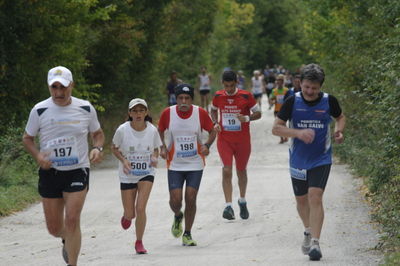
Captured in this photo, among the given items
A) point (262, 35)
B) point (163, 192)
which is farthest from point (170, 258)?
point (262, 35)

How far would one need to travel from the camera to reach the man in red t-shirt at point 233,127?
13.3 meters

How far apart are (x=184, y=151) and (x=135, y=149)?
2.91 ft

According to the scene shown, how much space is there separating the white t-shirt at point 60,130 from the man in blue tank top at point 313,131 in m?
2.26

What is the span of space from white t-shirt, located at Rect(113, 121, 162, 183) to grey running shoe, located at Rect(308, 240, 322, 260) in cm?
217

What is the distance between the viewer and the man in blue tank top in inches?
370

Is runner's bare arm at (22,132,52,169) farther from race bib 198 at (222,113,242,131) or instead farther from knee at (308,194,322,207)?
race bib 198 at (222,113,242,131)

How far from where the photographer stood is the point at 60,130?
8367mm

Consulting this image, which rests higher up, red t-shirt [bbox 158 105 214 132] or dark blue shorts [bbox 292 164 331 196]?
red t-shirt [bbox 158 105 214 132]

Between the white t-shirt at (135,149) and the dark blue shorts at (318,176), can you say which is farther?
the white t-shirt at (135,149)

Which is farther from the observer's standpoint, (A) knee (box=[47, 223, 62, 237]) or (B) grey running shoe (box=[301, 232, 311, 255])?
(B) grey running shoe (box=[301, 232, 311, 255])

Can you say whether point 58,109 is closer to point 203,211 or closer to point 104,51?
point 203,211

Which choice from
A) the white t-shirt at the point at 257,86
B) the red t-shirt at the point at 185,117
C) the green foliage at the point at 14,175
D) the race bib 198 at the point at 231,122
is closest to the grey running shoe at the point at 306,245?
the red t-shirt at the point at 185,117

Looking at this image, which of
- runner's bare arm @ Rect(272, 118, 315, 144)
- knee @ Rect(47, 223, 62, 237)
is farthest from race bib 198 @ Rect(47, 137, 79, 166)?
runner's bare arm @ Rect(272, 118, 315, 144)

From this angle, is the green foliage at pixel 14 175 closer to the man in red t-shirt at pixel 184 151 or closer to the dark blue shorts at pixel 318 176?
the man in red t-shirt at pixel 184 151
